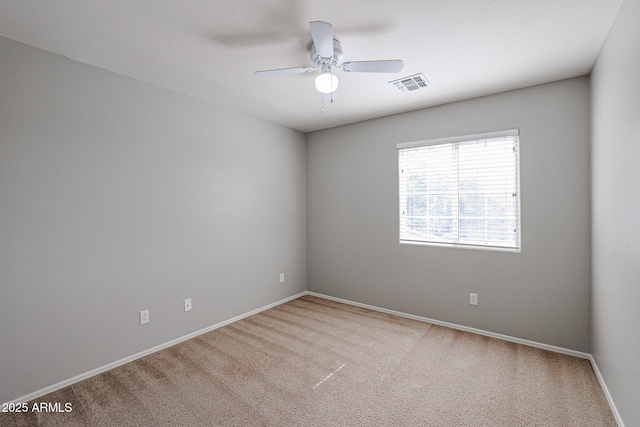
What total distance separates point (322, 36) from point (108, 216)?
7.35ft

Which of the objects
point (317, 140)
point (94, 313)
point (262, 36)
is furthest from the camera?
point (317, 140)

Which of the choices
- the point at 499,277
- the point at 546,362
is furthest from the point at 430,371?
the point at 499,277

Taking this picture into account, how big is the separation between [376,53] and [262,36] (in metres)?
0.86

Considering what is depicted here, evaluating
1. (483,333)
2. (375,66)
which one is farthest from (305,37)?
(483,333)

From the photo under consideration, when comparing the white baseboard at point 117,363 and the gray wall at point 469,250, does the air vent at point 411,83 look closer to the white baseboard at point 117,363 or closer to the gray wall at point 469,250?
the gray wall at point 469,250

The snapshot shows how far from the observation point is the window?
9.69 ft

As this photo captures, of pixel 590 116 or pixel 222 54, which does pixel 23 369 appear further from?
pixel 590 116

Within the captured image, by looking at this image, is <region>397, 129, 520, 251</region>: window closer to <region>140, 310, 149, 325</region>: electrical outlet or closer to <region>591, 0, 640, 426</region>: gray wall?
<region>591, 0, 640, 426</region>: gray wall

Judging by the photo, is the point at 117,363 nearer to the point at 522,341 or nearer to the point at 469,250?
the point at 469,250

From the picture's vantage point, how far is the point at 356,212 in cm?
403

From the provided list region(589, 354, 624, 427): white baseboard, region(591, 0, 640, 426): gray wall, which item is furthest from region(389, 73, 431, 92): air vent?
region(589, 354, 624, 427): white baseboard

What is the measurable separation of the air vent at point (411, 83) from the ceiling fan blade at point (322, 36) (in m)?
1.07

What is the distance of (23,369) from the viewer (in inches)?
80.4

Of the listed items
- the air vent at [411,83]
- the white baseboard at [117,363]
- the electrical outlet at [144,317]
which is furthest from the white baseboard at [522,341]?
the air vent at [411,83]
